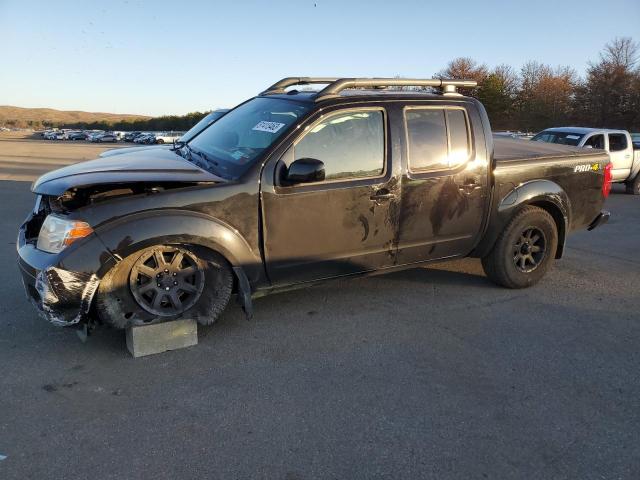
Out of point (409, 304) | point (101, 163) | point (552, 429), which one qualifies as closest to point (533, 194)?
point (409, 304)

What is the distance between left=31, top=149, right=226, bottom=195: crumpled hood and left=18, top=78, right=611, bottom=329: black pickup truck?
0.6 inches

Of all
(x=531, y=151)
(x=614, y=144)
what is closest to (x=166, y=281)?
(x=531, y=151)

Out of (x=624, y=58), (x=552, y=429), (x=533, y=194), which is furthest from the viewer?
(x=624, y=58)

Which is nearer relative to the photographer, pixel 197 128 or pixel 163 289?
pixel 163 289

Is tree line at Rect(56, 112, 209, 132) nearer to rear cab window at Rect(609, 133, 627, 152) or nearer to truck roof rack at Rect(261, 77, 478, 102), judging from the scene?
rear cab window at Rect(609, 133, 627, 152)

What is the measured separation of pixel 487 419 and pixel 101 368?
2.52 metres

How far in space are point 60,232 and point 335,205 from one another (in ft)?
6.50

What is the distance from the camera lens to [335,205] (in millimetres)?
3926

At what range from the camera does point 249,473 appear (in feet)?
7.84

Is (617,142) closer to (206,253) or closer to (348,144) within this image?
(348,144)

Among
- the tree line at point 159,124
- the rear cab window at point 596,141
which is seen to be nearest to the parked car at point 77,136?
the tree line at point 159,124

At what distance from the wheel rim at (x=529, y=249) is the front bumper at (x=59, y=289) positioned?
3945 millimetres

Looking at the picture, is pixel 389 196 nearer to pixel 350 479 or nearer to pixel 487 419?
pixel 487 419

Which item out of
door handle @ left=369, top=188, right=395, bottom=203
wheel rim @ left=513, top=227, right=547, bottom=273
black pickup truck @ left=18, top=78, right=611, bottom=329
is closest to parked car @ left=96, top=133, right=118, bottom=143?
black pickup truck @ left=18, top=78, right=611, bottom=329
